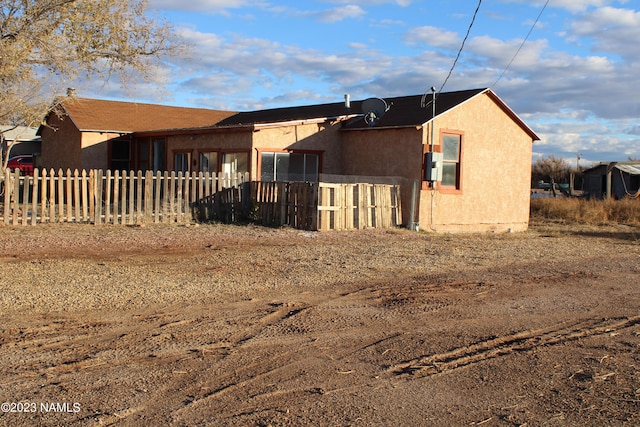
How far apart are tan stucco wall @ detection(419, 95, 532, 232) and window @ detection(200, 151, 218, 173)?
6865 millimetres

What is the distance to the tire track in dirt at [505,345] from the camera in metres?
5.97

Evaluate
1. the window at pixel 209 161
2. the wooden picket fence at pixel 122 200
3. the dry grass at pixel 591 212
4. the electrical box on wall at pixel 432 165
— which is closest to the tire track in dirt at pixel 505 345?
the electrical box on wall at pixel 432 165

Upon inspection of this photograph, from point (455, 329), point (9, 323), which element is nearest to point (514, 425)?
point (455, 329)

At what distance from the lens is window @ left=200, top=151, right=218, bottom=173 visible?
21.4 m

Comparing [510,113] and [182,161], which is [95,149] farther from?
[510,113]

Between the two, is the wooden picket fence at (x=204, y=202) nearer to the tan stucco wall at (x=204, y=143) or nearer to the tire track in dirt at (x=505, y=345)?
the tan stucco wall at (x=204, y=143)

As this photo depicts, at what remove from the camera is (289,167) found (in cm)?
2050

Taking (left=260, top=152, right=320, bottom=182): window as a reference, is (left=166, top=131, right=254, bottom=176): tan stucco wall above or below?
above

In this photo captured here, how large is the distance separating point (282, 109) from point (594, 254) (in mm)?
16247

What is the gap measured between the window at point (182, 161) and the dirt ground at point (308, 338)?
979 cm

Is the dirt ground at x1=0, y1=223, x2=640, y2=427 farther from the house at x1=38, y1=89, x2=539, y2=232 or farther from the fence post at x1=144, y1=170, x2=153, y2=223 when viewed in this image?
the house at x1=38, y1=89, x2=539, y2=232

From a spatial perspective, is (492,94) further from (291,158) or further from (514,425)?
(514,425)

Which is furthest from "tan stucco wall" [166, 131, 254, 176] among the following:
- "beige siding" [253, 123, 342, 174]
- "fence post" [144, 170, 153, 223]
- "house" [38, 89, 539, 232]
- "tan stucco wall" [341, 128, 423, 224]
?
"tan stucco wall" [341, 128, 423, 224]

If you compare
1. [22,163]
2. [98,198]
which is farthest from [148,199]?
[22,163]
